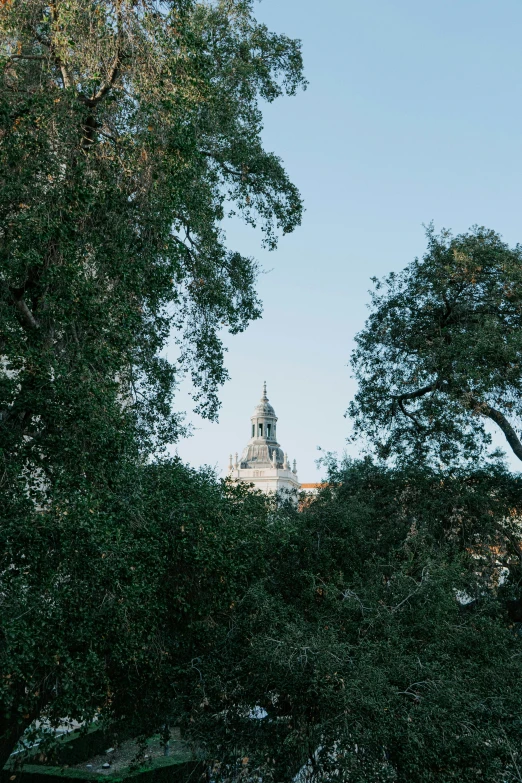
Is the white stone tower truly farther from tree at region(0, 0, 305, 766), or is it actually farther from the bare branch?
tree at region(0, 0, 305, 766)

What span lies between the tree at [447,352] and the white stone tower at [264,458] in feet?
168

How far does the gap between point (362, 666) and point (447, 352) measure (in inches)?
276

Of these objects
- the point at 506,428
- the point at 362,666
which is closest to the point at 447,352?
the point at 506,428

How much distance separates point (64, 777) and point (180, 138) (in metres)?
11.9

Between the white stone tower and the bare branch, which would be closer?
the bare branch

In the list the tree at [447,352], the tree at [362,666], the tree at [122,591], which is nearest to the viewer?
the tree at [122,591]

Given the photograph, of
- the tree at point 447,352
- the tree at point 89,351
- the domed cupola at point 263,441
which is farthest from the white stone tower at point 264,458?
the tree at point 89,351

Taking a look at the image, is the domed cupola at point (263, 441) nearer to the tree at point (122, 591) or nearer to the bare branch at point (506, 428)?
the bare branch at point (506, 428)

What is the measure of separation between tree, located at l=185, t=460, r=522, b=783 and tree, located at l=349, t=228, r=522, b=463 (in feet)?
5.31

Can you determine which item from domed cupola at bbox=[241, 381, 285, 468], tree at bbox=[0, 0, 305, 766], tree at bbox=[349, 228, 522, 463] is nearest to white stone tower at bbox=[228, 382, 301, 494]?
domed cupola at bbox=[241, 381, 285, 468]

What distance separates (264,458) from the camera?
68.9 meters

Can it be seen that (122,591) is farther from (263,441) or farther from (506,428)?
(263,441)

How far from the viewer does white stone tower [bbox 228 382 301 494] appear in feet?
222

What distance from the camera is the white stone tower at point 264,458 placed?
67750 millimetres
